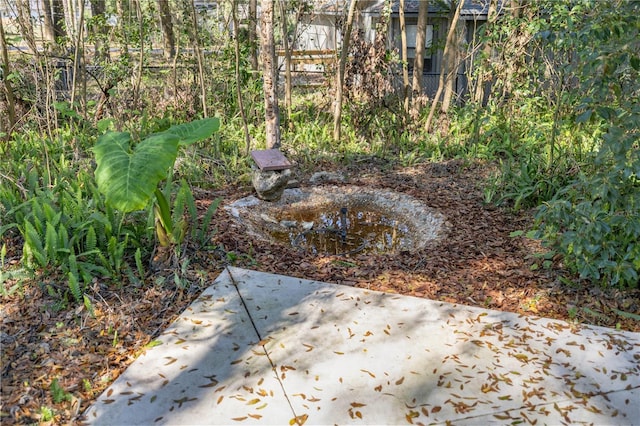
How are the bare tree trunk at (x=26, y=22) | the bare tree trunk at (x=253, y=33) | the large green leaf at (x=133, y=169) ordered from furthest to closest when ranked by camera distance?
the bare tree trunk at (x=253, y=33) < the bare tree trunk at (x=26, y=22) < the large green leaf at (x=133, y=169)

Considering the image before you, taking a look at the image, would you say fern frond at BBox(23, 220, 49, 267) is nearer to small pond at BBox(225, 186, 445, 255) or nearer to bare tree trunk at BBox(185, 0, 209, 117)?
small pond at BBox(225, 186, 445, 255)

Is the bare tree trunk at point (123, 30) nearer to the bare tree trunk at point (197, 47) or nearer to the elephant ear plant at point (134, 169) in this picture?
the bare tree trunk at point (197, 47)

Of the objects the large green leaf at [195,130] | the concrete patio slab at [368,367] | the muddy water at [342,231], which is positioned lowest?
the concrete patio slab at [368,367]

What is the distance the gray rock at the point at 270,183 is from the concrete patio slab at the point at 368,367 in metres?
2.24

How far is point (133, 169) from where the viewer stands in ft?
11.0

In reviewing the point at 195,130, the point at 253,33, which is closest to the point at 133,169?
the point at 195,130

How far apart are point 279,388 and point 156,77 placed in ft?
24.7

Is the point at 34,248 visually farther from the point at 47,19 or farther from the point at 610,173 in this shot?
the point at 47,19

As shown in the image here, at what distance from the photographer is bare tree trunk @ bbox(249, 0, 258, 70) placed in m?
8.41

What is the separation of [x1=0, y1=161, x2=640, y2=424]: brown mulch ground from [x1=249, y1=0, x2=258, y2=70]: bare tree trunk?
4.17 m

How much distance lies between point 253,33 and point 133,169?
6.11m

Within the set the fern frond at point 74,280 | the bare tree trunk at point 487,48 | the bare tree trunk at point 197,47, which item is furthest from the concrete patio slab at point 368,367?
the bare tree trunk at point 487,48

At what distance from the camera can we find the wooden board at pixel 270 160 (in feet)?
19.0

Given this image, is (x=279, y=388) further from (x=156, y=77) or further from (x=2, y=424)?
(x=156, y=77)
